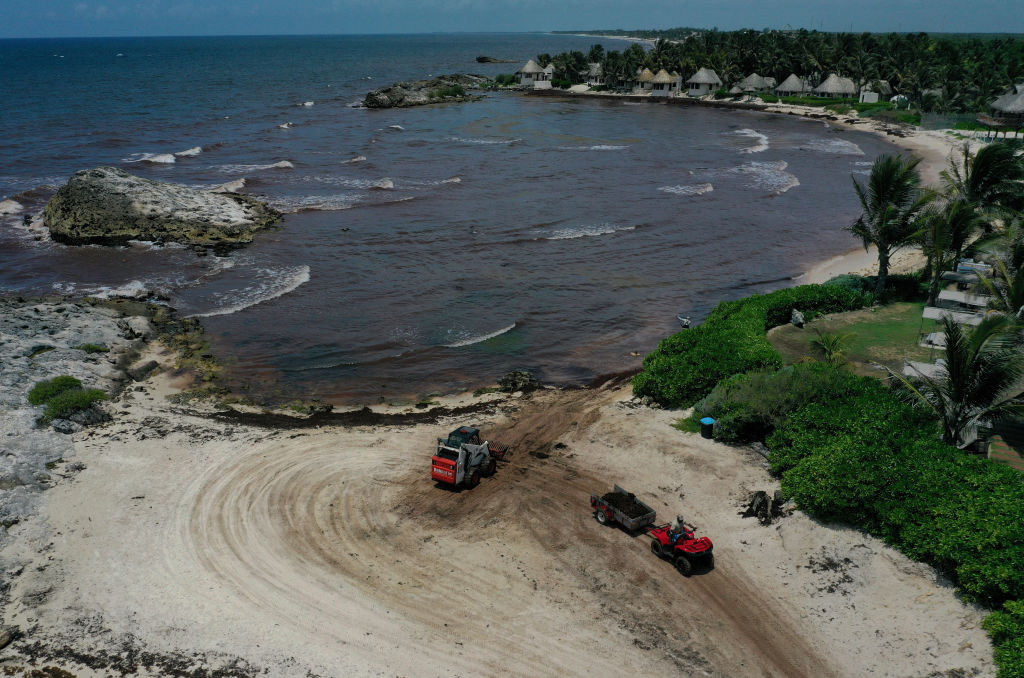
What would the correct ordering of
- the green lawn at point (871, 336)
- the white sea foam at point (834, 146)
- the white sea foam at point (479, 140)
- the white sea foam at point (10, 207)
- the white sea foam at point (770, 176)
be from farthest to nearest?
the white sea foam at point (479, 140) < the white sea foam at point (834, 146) < the white sea foam at point (770, 176) < the white sea foam at point (10, 207) < the green lawn at point (871, 336)

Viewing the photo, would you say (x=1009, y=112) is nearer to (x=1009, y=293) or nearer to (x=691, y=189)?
(x=691, y=189)

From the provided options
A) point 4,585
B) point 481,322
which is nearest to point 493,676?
point 4,585

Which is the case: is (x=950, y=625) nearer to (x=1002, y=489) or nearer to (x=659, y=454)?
(x=1002, y=489)

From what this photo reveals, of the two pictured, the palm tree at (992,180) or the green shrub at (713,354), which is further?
the palm tree at (992,180)

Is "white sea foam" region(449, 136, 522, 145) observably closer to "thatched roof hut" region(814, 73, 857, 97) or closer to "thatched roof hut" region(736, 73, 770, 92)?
"thatched roof hut" region(814, 73, 857, 97)

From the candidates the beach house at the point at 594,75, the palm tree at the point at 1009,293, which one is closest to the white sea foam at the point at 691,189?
the palm tree at the point at 1009,293

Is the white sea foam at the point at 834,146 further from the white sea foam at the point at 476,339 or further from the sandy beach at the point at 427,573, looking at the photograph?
the sandy beach at the point at 427,573

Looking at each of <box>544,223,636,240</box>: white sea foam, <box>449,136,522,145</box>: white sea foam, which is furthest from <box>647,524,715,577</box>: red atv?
<box>449,136,522,145</box>: white sea foam
